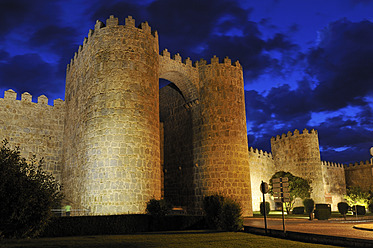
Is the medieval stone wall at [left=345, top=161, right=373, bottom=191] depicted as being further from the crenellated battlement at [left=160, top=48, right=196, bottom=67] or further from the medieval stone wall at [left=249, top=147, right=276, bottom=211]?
the crenellated battlement at [left=160, top=48, right=196, bottom=67]

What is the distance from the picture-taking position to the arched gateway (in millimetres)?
15961

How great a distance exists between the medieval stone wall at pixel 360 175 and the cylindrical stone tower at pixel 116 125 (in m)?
34.0

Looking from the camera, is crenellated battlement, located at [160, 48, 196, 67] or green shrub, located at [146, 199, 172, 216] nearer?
green shrub, located at [146, 199, 172, 216]

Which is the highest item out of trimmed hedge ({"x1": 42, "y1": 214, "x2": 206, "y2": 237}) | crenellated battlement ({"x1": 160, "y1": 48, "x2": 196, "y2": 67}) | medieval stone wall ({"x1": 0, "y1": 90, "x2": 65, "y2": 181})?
crenellated battlement ({"x1": 160, "y1": 48, "x2": 196, "y2": 67})

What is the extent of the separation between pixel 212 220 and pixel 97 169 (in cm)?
591

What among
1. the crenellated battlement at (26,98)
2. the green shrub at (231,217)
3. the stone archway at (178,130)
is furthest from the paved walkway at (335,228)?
the crenellated battlement at (26,98)

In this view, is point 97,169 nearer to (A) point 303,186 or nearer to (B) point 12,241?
(B) point 12,241

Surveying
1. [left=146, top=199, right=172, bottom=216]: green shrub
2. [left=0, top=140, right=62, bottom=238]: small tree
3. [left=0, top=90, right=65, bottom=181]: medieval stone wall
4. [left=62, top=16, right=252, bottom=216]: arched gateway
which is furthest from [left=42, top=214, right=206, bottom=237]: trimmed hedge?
[left=0, top=90, right=65, bottom=181]: medieval stone wall

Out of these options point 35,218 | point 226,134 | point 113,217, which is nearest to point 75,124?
point 113,217

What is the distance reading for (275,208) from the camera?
112 feet

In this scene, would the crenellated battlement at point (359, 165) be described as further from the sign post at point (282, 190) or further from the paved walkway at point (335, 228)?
the sign post at point (282, 190)

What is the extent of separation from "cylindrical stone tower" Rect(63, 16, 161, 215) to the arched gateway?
5cm

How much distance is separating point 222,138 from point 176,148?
14.9 ft

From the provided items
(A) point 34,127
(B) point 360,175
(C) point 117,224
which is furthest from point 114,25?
(B) point 360,175
